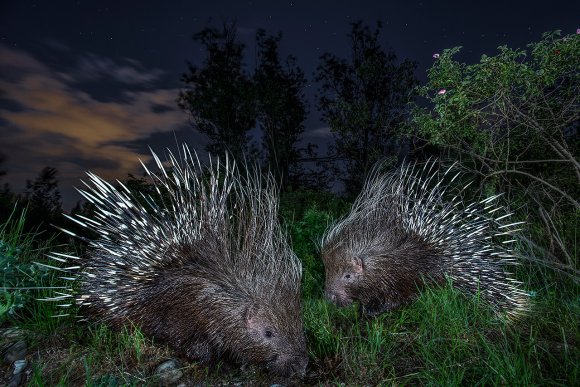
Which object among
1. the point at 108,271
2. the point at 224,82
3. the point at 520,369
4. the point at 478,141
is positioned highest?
the point at 224,82

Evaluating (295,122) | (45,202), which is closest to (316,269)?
(45,202)

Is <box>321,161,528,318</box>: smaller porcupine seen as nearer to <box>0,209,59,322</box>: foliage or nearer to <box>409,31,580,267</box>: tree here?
<box>409,31,580,267</box>: tree

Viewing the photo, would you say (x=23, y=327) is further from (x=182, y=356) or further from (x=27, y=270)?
(x=182, y=356)

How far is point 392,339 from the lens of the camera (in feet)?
9.62

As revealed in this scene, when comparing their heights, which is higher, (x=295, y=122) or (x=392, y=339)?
(x=295, y=122)

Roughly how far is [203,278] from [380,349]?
3.75 feet

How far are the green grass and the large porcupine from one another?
13 centimetres

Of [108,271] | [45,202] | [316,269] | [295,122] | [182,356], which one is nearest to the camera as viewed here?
[182,356]

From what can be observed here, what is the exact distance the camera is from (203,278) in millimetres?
2959

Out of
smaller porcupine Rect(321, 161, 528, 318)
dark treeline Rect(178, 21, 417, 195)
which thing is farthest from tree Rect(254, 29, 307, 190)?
smaller porcupine Rect(321, 161, 528, 318)

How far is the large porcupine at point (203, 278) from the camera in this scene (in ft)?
8.89

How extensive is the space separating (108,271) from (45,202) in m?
4.73

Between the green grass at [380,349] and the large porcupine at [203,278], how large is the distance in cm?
13

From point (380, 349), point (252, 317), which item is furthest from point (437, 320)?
point (252, 317)
